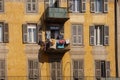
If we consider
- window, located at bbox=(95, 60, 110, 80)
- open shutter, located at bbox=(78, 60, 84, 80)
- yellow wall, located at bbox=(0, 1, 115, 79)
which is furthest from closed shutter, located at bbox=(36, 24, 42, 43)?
window, located at bbox=(95, 60, 110, 80)

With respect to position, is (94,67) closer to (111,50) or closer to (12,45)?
(111,50)

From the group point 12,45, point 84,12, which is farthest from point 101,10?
point 12,45

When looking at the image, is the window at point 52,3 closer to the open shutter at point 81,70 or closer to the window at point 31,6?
the window at point 31,6

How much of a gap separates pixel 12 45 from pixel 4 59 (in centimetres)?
139

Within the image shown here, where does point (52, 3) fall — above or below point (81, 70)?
above

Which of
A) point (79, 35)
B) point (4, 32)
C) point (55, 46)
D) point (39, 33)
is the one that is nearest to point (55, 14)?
point (39, 33)

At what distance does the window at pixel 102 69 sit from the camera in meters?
46.0

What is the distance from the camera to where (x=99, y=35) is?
46.9 metres

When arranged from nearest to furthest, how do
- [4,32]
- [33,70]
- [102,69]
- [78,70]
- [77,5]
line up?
1. [4,32]
2. [33,70]
3. [78,70]
4. [102,69]
5. [77,5]

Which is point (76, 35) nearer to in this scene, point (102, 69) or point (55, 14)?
point (55, 14)

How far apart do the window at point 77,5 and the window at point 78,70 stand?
4480 mm

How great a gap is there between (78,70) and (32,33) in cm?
509

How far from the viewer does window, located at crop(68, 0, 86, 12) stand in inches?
1816

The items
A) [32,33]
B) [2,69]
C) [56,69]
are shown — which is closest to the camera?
[2,69]
